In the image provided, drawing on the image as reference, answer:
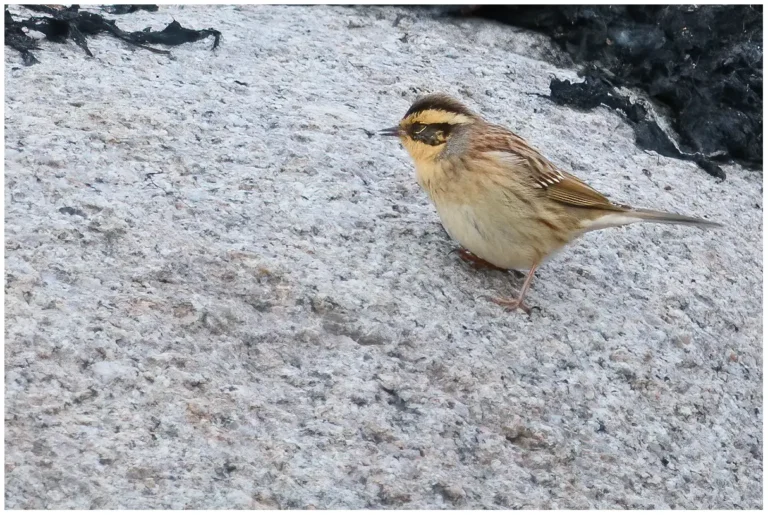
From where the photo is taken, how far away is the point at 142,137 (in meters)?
5.87

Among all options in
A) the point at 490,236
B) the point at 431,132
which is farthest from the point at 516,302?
the point at 431,132

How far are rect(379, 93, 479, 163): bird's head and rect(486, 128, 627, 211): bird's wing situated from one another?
26 cm

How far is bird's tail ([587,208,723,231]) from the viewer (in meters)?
5.71

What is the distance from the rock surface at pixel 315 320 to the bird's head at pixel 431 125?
35 cm

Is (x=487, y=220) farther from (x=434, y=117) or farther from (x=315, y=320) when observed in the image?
(x=315, y=320)

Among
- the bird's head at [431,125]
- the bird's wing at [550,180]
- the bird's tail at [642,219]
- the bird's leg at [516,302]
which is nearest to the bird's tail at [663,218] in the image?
the bird's tail at [642,219]

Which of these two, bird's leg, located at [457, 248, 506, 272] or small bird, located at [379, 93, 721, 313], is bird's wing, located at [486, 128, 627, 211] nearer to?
small bird, located at [379, 93, 721, 313]

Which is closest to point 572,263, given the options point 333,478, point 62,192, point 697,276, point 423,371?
point 697,276

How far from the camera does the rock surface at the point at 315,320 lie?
14.4 feet

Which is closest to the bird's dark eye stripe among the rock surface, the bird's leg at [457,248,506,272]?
the rock surface

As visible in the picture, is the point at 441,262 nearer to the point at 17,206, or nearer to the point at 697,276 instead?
the point at 697,276

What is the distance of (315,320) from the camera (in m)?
5.04

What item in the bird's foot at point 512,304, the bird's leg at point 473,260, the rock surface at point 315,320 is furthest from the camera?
the bird's leg at point 473,260

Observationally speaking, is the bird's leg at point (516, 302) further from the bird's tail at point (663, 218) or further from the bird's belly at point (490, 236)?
the bird's tail at point (663, 218)
